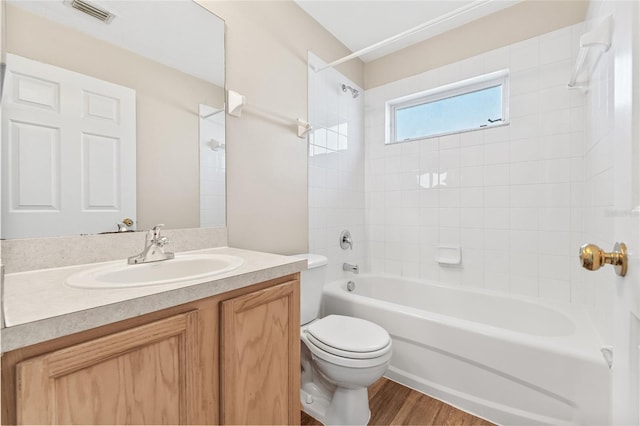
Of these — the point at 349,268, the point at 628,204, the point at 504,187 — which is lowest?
the point at 349,268

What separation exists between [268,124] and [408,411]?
1.79 m

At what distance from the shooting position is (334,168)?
2.31 metres

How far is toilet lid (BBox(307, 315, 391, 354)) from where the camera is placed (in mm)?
1311

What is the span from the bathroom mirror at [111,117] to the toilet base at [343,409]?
42.9 inches

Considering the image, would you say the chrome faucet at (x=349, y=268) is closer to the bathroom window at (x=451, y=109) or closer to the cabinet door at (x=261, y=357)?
the bathroom window at (x=451, y=109)

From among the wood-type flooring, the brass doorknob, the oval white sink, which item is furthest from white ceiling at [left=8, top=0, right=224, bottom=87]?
the wood-type flooring

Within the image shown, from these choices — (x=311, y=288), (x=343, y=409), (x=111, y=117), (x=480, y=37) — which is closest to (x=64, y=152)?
(x=111, y=117)

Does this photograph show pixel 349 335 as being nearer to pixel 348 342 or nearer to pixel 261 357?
pixel 348 342

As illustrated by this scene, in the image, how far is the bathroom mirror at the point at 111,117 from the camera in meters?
0.90

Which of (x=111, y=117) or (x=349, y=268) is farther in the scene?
(x=349, y=268)

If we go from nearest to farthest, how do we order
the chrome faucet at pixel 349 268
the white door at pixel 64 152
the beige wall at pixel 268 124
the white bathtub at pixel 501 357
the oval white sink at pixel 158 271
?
the oval white sink at pixel 158 271
the white door at pixel 64 152
the white bathtub at pixel 501 357
the beige wall at pixel 268 124
the chrome faucet at pixel 349 268

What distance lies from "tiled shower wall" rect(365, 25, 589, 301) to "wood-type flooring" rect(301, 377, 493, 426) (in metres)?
0.95

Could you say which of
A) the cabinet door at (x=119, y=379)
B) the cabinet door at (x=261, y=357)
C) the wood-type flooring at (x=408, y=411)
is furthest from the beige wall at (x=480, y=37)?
the cabinet door at (x=119, y=379)

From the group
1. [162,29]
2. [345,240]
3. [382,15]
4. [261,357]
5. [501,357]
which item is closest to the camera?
[261,357]
